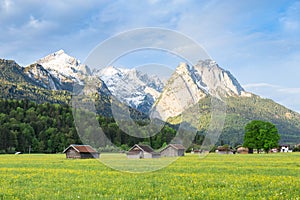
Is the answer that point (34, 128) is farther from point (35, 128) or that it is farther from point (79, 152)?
point (79, 152)

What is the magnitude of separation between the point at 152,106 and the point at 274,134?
3968 inches

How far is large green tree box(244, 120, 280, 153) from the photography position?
402 ft

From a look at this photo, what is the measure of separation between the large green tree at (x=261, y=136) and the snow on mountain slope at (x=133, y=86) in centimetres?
9932

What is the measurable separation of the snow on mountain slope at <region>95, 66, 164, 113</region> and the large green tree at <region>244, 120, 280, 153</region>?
99324mm

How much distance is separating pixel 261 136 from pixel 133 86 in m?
102

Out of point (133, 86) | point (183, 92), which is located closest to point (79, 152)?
point (133, 86)

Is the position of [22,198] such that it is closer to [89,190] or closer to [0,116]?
→ [89,190]

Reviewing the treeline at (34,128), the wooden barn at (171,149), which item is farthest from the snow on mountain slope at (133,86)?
the treeline at (34,128)

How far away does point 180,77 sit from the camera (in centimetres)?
2916

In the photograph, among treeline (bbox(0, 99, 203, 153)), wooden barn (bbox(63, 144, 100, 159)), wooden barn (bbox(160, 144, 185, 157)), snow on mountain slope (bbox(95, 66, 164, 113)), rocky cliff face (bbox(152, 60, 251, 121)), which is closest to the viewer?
snow on mountain slope (bbox(95, 66, 164, 113))

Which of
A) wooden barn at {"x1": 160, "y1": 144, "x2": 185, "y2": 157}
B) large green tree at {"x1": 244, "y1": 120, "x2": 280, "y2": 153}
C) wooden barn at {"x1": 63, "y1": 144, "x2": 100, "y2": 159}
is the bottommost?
wooden barn at {"x1": 63, "y1": 144, "x2": 100, "y2": 159}

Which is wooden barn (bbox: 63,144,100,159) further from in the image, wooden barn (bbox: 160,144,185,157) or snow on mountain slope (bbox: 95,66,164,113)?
snow on mountain slope (bbox: 95,66,164,113)

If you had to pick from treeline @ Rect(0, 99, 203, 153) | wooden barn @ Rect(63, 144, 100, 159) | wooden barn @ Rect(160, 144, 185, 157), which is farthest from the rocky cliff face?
treeline @ Rect(0, 99, 203, 153)

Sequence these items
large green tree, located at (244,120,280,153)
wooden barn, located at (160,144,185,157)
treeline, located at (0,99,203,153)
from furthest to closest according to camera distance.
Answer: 1. treeline, located at (0,99,203,153)
2. large green tree, located at (244,120,280,153)
3. wooden barn, located at (160,144,185,157)
